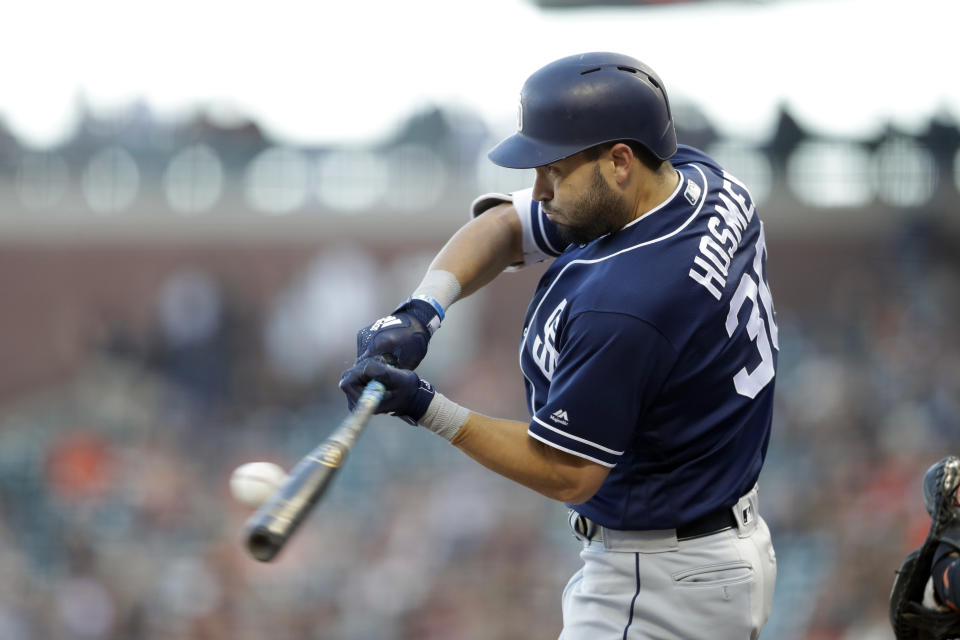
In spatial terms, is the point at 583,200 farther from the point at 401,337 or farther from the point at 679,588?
the point at 679,588

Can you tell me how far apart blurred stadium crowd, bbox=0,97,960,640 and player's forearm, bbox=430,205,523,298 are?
4627 millimetres

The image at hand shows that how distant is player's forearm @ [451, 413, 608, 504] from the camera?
2402 millimetres

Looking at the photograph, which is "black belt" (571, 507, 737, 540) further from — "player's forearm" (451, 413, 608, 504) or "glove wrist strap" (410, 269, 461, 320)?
"glove wrist strap" (410, 269, 461, 320)

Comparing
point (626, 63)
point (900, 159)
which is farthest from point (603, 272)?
point (900, 159)

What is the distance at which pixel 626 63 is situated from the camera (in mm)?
2559

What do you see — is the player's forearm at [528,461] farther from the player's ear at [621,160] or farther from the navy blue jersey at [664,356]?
the player's ear at [621,160]

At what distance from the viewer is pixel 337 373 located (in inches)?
458

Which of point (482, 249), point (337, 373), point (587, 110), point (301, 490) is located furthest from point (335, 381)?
→ point (301, 490)

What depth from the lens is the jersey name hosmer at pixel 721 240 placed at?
2453 millimetres

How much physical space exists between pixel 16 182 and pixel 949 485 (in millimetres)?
12745

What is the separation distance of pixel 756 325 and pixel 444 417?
79 cm

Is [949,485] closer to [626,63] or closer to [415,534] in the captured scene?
[626,63]

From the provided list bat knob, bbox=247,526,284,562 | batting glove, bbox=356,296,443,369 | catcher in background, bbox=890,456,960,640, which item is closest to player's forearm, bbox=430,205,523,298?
batting glove, bbox=356,296,443,369

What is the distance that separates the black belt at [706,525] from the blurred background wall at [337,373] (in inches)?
176
